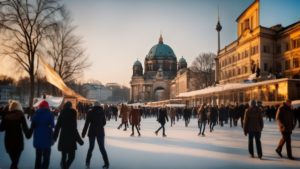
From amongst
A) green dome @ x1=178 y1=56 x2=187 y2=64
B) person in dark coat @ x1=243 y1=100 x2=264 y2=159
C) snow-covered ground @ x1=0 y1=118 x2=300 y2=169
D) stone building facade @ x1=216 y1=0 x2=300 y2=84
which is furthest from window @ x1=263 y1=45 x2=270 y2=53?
green dome @ x1=178 y1=56 x2=187 y2=64

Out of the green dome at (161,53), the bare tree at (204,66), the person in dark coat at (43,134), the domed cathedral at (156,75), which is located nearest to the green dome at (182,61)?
the domed cathedral at (156,75)

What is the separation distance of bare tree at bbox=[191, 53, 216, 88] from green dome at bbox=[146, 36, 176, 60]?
219 ft

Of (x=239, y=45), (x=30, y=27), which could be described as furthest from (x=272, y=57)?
(x=30, y=27)

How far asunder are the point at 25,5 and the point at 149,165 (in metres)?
21.2

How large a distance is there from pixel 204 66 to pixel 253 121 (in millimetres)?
70950

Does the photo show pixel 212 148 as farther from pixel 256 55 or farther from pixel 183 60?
pixel 183 60

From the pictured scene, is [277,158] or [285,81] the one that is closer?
[277,158]

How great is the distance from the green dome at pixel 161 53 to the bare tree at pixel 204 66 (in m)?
66.9

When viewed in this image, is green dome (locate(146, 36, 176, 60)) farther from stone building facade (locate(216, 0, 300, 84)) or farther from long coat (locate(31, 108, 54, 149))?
long coat (locate(31, 108, 54, 149))

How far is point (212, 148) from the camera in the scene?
11.6 m

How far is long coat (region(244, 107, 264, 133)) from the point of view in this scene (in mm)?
9398

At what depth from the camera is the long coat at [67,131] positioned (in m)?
7.29

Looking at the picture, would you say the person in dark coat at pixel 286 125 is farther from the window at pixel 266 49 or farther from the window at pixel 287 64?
the window at pixel 266 49

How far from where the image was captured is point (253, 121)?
9.44 m
